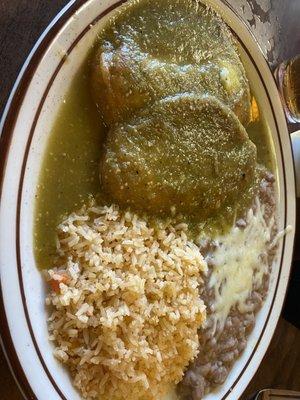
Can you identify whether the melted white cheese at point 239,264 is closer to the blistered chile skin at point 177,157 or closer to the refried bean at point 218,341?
the refried bean at point 218,341

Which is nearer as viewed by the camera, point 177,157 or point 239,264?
point 177,157

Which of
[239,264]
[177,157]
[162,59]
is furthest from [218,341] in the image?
[162,59]

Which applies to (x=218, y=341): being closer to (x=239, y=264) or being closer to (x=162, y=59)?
(x=239, y=264)

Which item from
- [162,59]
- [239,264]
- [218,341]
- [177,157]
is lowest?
[218,341]

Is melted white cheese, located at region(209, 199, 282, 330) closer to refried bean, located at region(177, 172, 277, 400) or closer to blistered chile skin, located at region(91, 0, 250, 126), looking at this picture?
refried bean, located at region(177, 172, 277, 400)

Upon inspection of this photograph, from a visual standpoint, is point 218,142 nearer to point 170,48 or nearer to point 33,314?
point 170,48

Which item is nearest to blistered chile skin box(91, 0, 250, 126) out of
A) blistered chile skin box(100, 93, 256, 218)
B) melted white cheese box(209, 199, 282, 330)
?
blistered chile skin box(100, 93, 256, 218)
